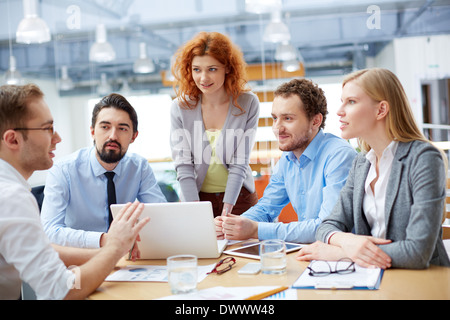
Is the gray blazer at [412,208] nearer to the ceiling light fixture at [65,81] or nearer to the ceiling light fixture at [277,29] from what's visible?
the ceiling light fixture at [277,29]

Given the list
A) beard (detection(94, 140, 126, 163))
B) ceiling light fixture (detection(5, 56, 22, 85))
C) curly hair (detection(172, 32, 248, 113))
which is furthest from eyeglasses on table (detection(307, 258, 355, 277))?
ceiling light fixture (detection(5, 56, 22, 85))

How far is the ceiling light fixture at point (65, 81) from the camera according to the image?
18.7 feet

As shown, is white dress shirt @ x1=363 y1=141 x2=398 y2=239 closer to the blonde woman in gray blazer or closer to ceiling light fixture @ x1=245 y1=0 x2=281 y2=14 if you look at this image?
the blonde woman in gray blazer

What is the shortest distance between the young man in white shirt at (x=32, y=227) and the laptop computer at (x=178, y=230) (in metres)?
0.10

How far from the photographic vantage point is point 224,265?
152cm

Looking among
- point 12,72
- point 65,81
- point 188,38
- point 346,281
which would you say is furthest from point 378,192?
point 12,72

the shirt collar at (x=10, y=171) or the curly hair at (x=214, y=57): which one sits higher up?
the curly hair at (x=214, y=57)

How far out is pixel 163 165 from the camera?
578cm

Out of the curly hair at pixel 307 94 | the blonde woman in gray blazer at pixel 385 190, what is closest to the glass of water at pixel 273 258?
the blonde woman in gray blazer at pixel 385 190

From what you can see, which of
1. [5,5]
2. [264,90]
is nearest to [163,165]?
[264,90]

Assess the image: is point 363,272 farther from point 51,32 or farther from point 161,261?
point 51,32

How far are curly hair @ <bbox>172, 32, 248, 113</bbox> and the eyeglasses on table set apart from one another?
1349 millimetres

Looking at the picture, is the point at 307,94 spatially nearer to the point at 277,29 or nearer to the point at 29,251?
the point at 29,251
